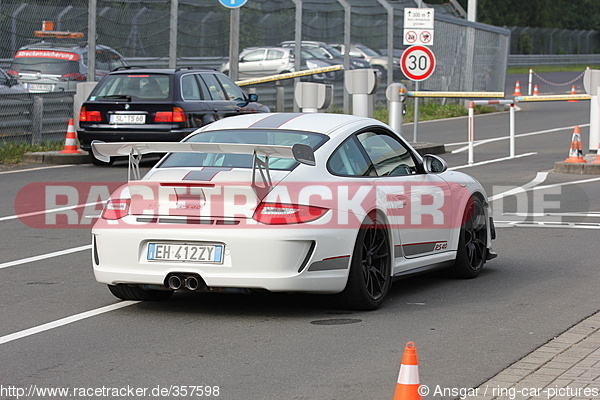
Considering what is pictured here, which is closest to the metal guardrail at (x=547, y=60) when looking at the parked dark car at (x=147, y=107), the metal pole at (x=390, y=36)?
the metal pole at (x=390, y=36)

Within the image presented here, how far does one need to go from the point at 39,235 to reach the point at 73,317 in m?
4.30

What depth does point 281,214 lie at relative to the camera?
783cm

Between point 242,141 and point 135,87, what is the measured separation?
11034 millimetres

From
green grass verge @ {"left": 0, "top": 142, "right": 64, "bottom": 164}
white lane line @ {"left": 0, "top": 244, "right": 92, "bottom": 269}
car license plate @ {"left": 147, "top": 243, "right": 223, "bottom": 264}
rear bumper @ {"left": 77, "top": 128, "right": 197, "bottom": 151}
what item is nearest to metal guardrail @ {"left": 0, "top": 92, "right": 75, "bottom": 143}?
green grass verge @ {"left": 0, "top": 142, "right": 64, "bottom": 164}

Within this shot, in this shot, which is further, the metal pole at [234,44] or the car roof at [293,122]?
the metal pole at [234,44]

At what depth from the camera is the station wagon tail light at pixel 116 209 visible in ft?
26.8

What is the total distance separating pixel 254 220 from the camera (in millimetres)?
7812

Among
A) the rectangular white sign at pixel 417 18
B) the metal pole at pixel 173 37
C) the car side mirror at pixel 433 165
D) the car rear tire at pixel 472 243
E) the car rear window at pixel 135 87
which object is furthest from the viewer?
the metal pole at pixel 173 37

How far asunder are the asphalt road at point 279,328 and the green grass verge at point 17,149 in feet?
26.7

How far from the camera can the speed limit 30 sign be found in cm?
2322

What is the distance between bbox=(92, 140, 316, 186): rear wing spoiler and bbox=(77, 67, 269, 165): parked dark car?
10.7 m

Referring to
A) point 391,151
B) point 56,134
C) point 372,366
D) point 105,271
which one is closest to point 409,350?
point 372,366

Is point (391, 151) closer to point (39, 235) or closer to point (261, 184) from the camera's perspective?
point (261, 184)

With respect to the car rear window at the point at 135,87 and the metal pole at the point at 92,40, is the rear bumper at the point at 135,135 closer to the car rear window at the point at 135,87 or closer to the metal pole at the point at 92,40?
the car rear window at the point at 135,87
